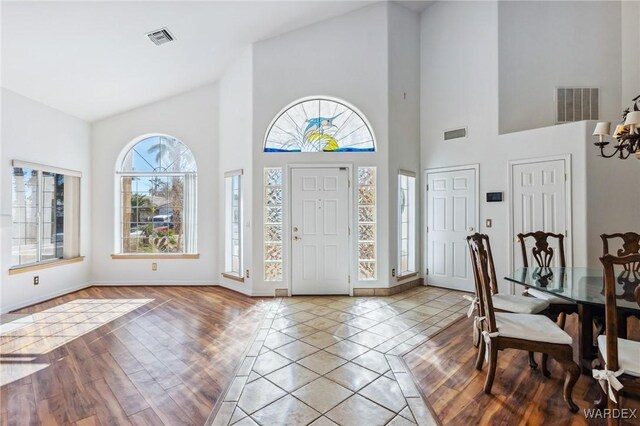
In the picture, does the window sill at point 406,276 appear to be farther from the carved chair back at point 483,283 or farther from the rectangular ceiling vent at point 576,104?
the rectangular ceiling vent at point 576,104

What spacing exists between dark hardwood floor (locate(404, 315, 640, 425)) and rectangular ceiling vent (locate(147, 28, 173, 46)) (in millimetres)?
4421

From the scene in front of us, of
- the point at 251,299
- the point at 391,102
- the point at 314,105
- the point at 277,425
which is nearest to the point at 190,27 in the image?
the point at 314,105

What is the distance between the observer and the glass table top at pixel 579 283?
2.00 meters

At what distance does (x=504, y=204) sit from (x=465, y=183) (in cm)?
65

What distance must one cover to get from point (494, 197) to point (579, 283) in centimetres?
242

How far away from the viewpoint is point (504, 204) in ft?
15.1

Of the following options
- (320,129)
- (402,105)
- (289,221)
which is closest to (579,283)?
(289,221)

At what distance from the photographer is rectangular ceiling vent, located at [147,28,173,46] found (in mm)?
3717

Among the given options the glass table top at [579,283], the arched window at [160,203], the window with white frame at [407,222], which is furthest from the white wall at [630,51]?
the arched window at [160,203]

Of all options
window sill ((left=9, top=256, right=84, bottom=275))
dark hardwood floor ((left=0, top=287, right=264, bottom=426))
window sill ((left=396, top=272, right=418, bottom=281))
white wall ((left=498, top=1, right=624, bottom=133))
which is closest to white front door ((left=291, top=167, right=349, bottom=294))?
window sill ((left=396, top=272, right=418, bottom=281))

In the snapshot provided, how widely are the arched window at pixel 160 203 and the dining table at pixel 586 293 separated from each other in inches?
194

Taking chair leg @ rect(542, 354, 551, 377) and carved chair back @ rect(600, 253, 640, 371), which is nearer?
carved chair back @ rect(600, 253, 640, 371)

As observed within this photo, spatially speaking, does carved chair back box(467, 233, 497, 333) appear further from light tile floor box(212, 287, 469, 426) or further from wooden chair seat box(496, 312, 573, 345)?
light tile floor box(212, 287, 469, 426)

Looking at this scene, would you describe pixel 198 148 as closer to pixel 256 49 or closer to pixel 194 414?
pixel 256 49
